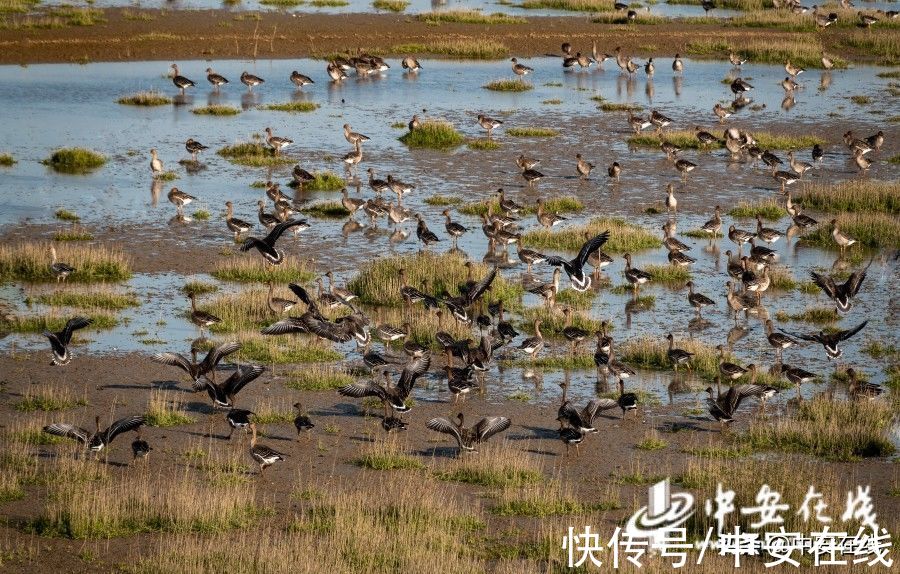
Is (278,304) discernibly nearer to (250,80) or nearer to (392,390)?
(392,390)

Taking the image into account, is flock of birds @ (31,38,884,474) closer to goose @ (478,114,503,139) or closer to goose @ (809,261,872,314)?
goose @ (809,261,872,314)

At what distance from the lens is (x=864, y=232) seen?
2644 cm

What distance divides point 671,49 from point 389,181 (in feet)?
89.2

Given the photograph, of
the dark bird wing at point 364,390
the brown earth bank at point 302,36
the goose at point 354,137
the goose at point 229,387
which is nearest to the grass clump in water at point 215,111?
the goose at point 354,137

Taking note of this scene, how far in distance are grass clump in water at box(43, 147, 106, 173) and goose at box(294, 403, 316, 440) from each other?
17444 millimetres

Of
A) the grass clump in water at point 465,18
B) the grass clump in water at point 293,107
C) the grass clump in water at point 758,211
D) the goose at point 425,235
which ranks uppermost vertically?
the grass clump in water at point 465,18

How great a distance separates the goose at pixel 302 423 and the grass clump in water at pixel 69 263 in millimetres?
7756

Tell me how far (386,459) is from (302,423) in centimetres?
124

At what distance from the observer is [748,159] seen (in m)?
34.0

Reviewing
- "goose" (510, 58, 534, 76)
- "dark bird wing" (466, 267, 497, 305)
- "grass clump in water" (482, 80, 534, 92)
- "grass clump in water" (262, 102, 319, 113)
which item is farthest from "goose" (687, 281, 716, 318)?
"goose" (510, 58, 534, 76)

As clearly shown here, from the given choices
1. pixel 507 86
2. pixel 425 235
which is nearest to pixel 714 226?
pixel 425 235

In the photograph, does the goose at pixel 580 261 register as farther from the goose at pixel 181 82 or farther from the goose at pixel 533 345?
the goose at pixel 181 82

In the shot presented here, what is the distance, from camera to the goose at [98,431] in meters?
14.7

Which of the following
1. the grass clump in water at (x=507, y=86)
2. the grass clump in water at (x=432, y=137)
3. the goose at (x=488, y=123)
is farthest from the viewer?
the grass clump in water at (x=507, y=86)
